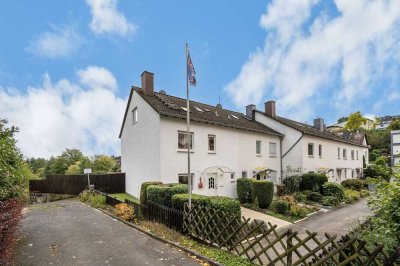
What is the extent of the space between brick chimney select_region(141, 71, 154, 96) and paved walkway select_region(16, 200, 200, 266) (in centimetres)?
1087

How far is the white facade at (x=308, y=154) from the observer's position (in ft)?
92.6

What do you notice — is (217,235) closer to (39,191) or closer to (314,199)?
(314,199)

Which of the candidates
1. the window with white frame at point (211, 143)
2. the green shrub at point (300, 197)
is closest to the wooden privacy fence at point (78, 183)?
the window with white frame at point (211, 143)

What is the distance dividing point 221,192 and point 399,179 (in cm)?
1658

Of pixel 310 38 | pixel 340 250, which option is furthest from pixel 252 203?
pixel 340 250

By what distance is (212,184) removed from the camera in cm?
2128

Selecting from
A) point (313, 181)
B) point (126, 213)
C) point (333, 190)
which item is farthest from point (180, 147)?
point (333, 190)

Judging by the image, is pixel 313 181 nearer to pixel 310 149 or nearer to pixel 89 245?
pixel 310 149

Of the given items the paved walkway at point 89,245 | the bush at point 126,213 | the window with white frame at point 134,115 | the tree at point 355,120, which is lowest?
the paved walkway at point 89,245

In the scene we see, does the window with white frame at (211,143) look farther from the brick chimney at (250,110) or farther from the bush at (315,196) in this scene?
A: the brick chimney at (250,110)

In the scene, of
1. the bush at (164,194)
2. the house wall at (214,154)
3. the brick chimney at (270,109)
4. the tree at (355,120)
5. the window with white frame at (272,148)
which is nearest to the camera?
the bush at (164,194)

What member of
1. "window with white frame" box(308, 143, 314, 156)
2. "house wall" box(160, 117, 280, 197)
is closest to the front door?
"house wall" box(160, 117, 280, 197)

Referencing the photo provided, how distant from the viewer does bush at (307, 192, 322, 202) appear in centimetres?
2297

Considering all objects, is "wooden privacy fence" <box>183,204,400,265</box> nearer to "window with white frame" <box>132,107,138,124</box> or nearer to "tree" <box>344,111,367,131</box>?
"window with white frame" <box>132,107,138,124</box>
